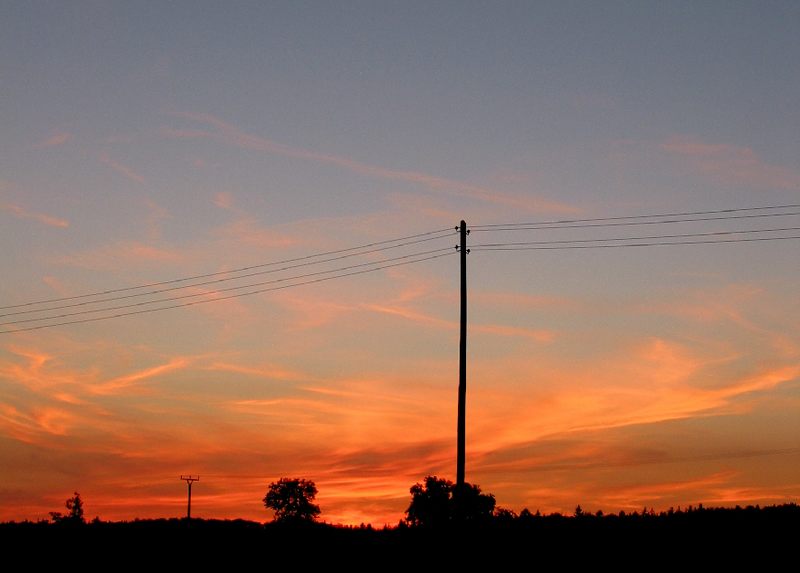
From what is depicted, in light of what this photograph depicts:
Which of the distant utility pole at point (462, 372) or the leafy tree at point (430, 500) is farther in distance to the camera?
Answer: the leafy tree at point (430, 500)

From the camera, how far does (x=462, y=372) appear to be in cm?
4316

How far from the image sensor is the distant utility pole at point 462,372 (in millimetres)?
42156

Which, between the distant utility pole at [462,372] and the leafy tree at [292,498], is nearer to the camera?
the distant utility pole at [462,372]

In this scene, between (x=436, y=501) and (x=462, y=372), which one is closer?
(x=462, y=372)

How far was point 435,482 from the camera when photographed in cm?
13462

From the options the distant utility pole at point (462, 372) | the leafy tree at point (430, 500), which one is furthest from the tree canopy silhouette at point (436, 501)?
the distant utility pole at point (462, 372)

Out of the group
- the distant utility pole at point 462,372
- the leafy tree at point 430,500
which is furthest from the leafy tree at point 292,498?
the distant utility pole at point 462,372

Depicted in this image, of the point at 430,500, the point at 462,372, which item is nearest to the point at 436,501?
the point at 430,500

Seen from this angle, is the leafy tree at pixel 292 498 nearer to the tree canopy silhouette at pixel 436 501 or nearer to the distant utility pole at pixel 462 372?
the tree canopy silhouette at pixel 436 501

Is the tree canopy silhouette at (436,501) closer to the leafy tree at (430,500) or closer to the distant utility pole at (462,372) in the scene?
the leafy tree at (430,500)

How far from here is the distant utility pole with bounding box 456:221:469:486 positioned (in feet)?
138

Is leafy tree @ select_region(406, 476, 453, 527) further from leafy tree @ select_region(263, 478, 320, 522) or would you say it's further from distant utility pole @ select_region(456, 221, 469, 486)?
distant utility pole @ select_region(456, 221, 469, 486)

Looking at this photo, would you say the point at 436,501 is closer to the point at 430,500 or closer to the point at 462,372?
the point at 430,500

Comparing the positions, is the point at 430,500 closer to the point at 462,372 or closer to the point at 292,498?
the point at 292,498
